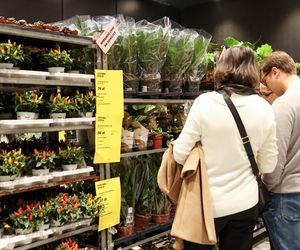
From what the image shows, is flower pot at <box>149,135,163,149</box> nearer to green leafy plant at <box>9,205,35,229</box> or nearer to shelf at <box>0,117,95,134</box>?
shelf at <box>0,117,95,134</box>

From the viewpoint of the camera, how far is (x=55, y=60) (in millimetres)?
2045

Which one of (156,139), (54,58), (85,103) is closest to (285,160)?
(156,139)

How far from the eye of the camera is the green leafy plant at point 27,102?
74.8 inches

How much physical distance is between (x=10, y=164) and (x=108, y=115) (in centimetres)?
68

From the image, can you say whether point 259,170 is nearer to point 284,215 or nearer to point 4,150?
point 284,215

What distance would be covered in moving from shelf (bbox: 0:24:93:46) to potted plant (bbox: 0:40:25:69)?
0.22 ft

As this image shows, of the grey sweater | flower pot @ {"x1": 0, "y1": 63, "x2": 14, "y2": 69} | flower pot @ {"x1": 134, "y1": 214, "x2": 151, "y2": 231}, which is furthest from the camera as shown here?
flower pot @ {"x1": 134, "y1": 214, "x2": 151, "y2": 231}

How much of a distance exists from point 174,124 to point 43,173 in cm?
135

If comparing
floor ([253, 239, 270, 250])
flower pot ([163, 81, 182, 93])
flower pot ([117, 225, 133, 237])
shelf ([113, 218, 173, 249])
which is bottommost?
floor ([253, 239, 270, 250])

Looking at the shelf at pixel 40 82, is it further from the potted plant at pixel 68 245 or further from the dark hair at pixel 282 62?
the dark hair at pixel 282 62

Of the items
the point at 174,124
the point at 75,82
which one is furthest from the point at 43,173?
the point at 174,124

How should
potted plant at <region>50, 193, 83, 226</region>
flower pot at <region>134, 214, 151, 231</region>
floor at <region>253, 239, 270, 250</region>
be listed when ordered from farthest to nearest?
floor at <region>253, 239, 270, 250</region>, flower pot at <region>134, 214, 151, 231</region>, potted plant at <region>50, 193, 83, 226</region>

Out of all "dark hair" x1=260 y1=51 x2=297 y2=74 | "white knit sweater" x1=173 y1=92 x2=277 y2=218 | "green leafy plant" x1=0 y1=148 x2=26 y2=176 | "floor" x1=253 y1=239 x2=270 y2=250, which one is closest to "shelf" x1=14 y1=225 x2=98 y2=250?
"green leafy plant" x1=0 y1=148 x2=26 y2=176

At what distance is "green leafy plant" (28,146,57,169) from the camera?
1.96m
